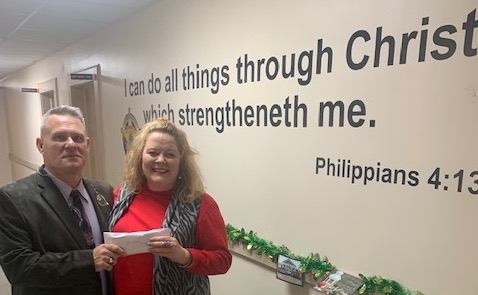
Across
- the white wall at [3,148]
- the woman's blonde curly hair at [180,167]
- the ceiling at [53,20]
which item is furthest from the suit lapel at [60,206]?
the white wall at [3,148]

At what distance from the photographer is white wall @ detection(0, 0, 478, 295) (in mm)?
1160

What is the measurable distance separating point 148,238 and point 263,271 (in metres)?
1.04

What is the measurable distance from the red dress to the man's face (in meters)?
0.29

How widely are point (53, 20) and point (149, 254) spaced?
2.88 m

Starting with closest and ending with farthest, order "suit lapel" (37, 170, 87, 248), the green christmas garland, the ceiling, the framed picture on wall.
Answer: "suit lapel" (37, 170, 87, 248)
the green christmas garland
the framed picture on wall
the ceiling

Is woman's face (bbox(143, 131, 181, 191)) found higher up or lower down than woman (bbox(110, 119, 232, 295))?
higher up

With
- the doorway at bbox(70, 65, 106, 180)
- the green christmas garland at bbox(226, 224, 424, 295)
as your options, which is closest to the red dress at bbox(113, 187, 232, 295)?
the green christmas garland at bbox(226, 224, 424, 295)

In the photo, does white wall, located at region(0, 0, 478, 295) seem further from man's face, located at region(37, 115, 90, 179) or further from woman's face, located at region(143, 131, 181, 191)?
man's face, located at region(37, 115, 90, 179)

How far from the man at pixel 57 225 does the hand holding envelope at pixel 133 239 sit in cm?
2

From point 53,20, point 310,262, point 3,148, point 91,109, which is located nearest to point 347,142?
point 310,262

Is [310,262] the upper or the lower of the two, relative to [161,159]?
lower

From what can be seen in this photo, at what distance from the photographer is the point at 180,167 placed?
1.39m

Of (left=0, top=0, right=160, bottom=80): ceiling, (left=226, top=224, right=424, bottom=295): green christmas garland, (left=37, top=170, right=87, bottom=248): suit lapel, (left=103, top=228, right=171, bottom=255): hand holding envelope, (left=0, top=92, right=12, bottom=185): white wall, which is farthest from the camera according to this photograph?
(left=0, top=92, right=12, bottom=185): white wall

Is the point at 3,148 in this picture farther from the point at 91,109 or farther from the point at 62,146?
the point at 62,146
